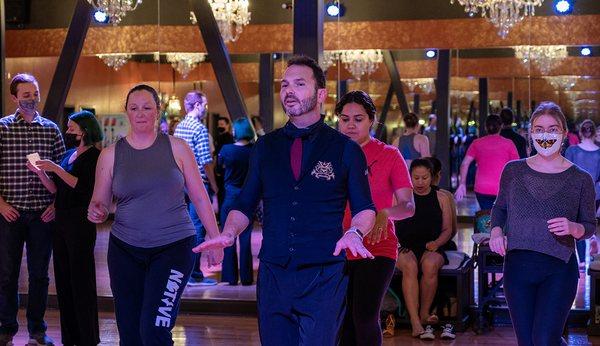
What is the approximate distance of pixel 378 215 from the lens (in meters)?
4.46

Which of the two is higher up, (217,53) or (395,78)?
(217,53)

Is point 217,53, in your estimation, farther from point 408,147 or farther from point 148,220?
point 148,220

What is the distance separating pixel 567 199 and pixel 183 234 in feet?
5.62

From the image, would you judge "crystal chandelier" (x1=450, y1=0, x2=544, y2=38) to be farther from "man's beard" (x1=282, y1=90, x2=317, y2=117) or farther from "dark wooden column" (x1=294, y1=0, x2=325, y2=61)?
"man's beard" (x1=282, y1=90, x2=317, y2=117)

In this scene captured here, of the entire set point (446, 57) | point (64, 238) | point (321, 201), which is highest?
point (446, 57)

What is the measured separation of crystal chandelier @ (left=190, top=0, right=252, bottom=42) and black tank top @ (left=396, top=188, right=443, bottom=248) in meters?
4.28

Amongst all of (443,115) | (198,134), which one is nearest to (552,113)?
(198,134)

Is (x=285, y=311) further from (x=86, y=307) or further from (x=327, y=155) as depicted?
(x=86, y=307)

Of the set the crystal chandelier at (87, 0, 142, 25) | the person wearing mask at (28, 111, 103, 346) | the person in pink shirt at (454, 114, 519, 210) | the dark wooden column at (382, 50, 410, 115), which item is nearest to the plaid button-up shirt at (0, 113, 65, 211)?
the person wearing mask at (28, 111, 103, 346)

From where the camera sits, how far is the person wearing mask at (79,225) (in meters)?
5.82

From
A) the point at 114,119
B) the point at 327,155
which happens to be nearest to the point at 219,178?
the point at 114,119

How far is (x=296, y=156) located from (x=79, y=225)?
2672 mm

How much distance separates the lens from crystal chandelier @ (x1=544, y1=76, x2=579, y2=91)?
32.8 ft

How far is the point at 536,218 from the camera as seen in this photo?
4.43 metres
